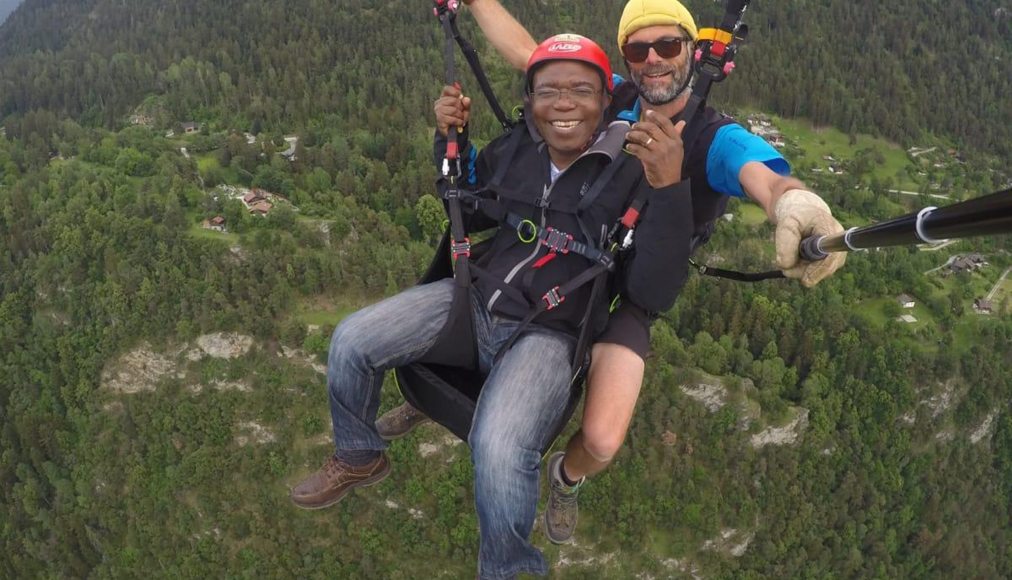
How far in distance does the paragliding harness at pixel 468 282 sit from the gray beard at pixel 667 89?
39 centimetres

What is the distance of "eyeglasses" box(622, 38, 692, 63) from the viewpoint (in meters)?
4.71

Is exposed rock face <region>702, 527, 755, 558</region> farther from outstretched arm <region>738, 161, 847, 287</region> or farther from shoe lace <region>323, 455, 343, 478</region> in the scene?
outstretched arm <region>738, 161, 847, 287</region>

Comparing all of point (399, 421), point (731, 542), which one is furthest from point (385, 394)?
point (399, 421)

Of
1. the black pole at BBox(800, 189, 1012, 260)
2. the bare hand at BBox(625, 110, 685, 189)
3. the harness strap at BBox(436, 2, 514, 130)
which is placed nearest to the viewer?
the black pole at BBox(800, 189, 1012, 260)

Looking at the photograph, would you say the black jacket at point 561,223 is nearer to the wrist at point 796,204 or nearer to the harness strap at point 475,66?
the harness strap at point 475,66

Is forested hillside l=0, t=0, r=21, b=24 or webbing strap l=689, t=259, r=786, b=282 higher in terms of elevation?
forested hillside l=0, t=0, r=21, b=24

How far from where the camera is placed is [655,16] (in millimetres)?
4773

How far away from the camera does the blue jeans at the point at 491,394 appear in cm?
416

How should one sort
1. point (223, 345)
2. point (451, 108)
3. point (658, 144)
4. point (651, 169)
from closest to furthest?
point (658, 144)
point (651, 169)
point (451, 108)
point (223, 345)

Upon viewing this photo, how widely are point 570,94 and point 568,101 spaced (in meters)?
0.06

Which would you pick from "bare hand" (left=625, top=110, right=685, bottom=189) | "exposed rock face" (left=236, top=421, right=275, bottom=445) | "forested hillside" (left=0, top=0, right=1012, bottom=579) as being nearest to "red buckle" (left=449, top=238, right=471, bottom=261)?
"bare hand" (left=625, top=110, right=685, bottom=189)

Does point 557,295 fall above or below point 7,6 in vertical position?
below

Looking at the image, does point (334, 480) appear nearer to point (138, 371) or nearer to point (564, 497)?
point (564, 497)

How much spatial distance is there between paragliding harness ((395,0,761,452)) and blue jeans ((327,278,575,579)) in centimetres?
15
